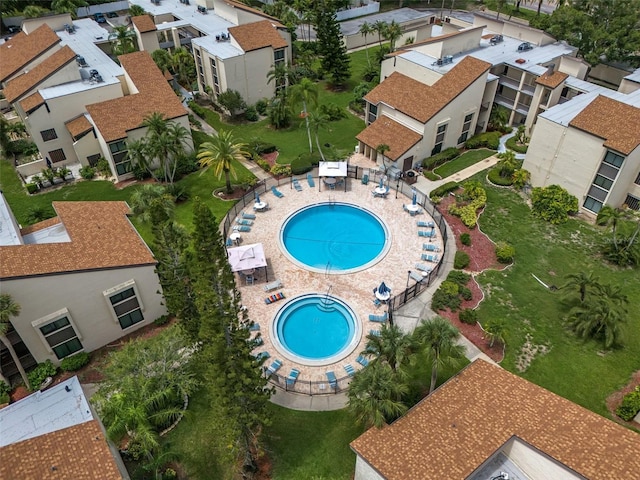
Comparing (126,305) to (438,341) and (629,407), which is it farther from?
(629,407)

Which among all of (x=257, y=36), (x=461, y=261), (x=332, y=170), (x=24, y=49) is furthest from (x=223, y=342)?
(x=24, y=49)

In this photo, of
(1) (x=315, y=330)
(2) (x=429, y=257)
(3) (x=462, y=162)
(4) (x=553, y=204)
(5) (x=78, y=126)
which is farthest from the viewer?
(3) (x=462, y=162)

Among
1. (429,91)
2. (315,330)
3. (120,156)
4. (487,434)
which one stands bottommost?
(315,330)

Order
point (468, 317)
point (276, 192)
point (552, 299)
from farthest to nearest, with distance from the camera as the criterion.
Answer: point (276, 192), point (552, 299), point (468, 317)

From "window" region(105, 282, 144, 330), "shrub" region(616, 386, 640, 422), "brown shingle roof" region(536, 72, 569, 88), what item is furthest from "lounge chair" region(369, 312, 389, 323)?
"brown shingle roof" region(536, 72, 569, 88)

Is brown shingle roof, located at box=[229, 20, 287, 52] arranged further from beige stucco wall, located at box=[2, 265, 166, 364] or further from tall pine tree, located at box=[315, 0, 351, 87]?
beige stucco wall, located at box=[2, 265, 166, 364]

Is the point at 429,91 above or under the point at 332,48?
above

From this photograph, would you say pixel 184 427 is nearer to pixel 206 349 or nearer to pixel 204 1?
pixel 206 349

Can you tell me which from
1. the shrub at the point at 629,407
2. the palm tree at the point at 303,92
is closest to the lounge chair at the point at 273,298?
the shrub at the point at 629,407

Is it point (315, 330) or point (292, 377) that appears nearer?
point (292, 377)
